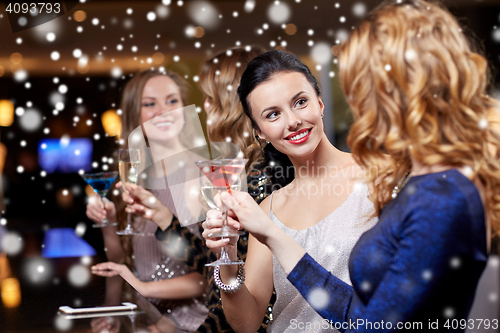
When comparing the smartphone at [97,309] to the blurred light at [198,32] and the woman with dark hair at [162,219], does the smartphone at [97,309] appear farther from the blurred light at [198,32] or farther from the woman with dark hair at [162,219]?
the blurred light at [198,32]

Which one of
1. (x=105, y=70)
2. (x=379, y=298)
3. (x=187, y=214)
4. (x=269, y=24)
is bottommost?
(x=187, y=214)

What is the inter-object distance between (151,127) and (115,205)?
2.33 ft

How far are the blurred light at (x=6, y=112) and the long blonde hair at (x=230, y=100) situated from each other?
4.79 metres

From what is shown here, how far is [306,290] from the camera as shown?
3.78 feet

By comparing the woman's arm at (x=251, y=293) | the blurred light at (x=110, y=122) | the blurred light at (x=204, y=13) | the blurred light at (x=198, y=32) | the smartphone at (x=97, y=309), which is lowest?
the woman's arm at (x=251, y=293)

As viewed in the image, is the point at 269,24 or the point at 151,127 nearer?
the point at 151,127

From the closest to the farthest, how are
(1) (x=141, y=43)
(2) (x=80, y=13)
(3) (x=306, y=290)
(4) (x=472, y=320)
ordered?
(3) (x=306, y=290), (4) (x=472, y=320), (2) (x=80, y=13), (1) (x=141, y=43)

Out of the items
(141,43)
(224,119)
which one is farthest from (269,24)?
(224,119)

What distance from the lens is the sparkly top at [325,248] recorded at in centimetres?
172

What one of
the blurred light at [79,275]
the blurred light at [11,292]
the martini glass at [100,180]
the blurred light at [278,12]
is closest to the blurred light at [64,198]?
the blurred light at [278,12]

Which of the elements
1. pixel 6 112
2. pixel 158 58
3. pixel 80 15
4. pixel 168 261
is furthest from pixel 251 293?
pixel 6 112

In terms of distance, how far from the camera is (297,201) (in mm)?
1942

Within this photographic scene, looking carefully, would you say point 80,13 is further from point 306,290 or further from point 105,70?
point 306,290

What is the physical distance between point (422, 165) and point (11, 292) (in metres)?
1.41
